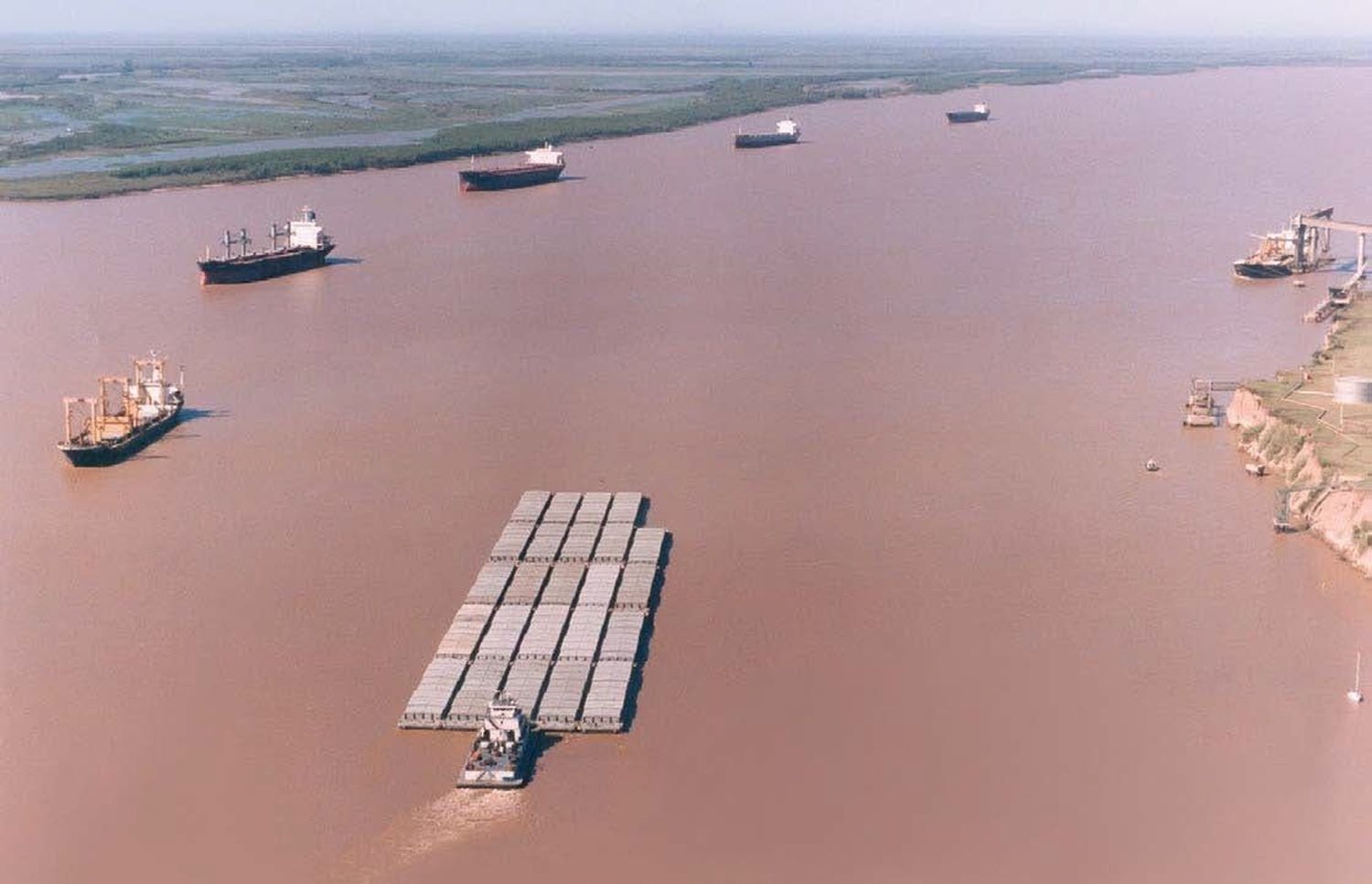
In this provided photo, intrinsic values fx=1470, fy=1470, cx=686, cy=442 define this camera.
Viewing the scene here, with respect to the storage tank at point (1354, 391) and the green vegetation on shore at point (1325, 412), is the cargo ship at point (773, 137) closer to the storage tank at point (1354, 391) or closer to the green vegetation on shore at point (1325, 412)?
the green vegetation on shore at point (1325, 412)

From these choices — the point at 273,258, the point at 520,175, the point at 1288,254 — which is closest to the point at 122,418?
the point at 273,258

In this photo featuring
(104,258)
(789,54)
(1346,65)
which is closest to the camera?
(104,258)

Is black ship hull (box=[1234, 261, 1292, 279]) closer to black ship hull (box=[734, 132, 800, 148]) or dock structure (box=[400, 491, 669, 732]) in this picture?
dock structure (box=[400, 491, 669, 732])

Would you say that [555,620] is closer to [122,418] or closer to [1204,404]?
[122,418]

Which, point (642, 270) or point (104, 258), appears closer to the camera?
point (642, 270)

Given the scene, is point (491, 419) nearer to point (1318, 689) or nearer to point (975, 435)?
point (975, 435)

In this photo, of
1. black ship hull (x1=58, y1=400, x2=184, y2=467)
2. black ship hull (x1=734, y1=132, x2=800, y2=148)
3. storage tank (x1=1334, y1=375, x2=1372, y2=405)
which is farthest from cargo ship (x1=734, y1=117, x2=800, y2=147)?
storage tank (x1=1334, y1=375, x2=1372, y2=405)

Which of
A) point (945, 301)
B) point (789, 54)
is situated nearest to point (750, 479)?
point (945, 301)
